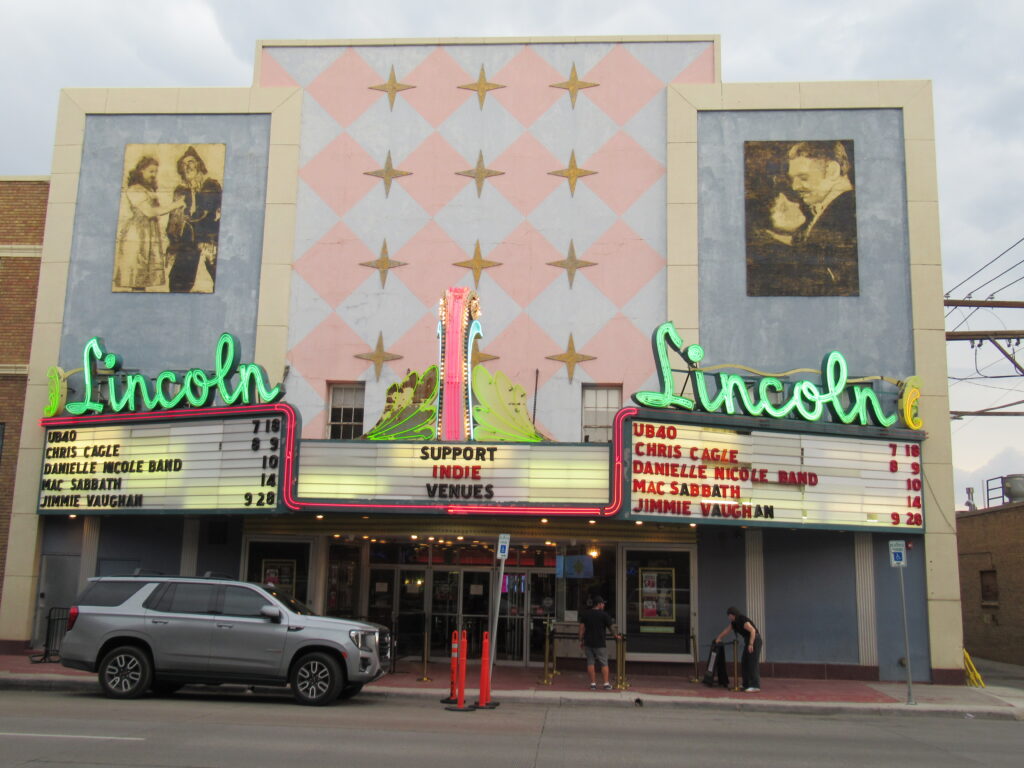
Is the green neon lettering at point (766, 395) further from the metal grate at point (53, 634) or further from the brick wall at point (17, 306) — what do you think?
the brick wall at point (17, 306)

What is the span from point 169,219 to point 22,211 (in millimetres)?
3720

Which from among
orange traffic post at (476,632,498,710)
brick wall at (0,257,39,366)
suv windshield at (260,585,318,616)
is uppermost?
brick wall at (0,257,39,366)

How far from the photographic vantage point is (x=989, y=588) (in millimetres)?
30891

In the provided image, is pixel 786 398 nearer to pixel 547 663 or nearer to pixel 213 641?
pixel 547 663

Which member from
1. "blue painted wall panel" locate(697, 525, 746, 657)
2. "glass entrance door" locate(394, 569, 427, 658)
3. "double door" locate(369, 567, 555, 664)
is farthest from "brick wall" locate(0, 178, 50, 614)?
"blue painted wall panel" locate(697, 525, 746, 657)

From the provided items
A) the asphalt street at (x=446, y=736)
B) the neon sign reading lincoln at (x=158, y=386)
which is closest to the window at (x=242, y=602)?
the asphalt street at (x=446, y=736)

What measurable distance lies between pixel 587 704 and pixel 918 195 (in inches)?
531

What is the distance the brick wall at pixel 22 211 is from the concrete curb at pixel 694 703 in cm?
1124

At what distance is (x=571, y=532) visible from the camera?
2159 centimetres

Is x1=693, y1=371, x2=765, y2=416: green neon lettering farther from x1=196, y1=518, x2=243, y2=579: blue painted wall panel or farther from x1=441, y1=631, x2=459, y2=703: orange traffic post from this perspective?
x1=196, y1=518, x2=243, y2=579: blue painted wall panel

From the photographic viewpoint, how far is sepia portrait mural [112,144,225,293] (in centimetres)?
2381

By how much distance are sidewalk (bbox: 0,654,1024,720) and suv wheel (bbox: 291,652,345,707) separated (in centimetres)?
206

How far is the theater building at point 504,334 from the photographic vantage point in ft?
67.1

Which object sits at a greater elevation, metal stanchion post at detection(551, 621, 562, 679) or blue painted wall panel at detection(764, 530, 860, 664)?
blue painted wall panel at detection(764, 530, 860, 664)
